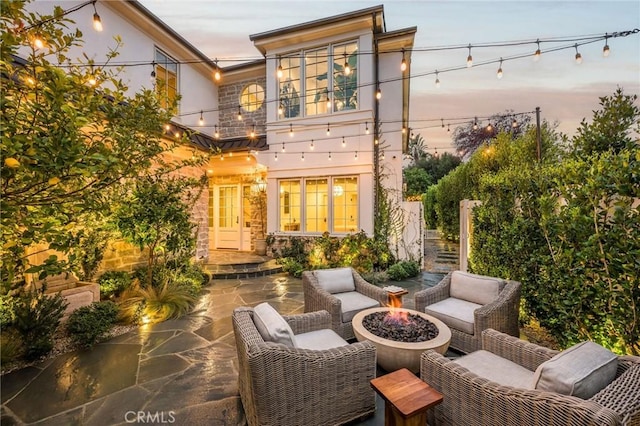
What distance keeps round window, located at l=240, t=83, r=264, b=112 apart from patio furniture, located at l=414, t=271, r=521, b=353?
25.5ft

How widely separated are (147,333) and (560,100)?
19123 millimetres

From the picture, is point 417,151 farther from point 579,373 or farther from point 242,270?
point 579,373

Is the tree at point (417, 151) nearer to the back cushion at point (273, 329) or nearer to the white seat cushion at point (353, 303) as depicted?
the white seat cushion at point (353, 303)

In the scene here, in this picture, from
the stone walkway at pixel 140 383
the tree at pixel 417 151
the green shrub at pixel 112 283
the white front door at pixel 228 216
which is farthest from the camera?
the tree at pixel 417 151

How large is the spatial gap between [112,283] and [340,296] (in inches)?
163

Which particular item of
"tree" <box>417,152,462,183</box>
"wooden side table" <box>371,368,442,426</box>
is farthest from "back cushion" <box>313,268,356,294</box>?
"tree" <box>417,152,462,183</box>

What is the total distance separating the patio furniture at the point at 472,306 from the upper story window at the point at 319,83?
5.54 meters

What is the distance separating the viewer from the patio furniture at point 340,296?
11.0 ft

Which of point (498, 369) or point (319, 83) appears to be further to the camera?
point (319, 83)

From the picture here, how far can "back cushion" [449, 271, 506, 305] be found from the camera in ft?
10.9

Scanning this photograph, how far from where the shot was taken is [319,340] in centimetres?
260

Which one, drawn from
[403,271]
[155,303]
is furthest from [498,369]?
[155,303]

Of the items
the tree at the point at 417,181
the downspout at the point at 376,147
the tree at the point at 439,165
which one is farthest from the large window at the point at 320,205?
the tree at the point at 439,165

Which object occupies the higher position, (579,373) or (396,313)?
(579,373)
